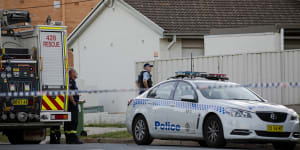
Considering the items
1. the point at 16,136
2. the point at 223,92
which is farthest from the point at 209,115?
the point at 16,136

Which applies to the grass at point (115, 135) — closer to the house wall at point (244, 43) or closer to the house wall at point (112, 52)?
the house wall at point (244, 43)

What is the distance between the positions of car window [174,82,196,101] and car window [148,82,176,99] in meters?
0.19

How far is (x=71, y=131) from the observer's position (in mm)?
16656

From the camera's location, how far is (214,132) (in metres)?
13.1

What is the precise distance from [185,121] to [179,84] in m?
1.04

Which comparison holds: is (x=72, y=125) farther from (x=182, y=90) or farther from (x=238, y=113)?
(x=238, y=113)

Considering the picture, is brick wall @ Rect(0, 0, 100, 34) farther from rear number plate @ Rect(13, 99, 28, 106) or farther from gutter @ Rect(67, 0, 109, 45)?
rear number plate @ Rect(13, 99, 28, 106)

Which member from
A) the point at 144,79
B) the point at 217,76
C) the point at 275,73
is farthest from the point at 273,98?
the point at 217,76

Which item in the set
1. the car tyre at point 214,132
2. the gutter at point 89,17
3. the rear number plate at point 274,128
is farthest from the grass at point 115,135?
the gutter at point 89,17

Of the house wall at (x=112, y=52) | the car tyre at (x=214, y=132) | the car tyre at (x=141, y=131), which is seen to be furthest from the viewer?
the house wall at (x=112, y=52)

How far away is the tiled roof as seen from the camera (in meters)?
30.7

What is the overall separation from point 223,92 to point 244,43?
11589 mm

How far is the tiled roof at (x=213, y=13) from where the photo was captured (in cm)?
3069

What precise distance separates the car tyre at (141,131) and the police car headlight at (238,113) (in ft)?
8.59
